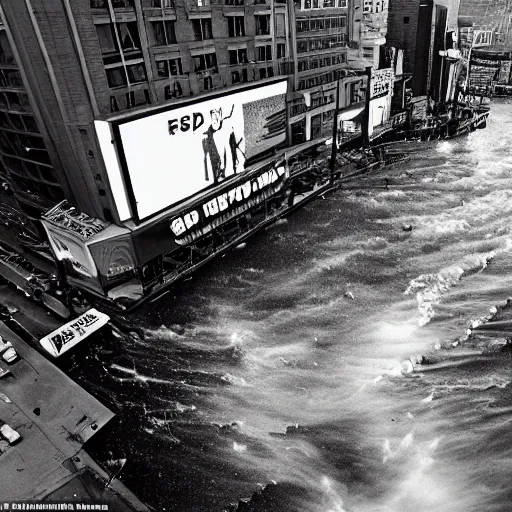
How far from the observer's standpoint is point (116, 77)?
79.0 ft

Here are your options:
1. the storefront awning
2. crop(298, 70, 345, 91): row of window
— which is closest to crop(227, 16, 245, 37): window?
crop(298, 70, 345, 91): row of window

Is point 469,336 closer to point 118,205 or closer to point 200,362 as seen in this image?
point 200,362

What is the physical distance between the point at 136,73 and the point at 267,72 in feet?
40.9

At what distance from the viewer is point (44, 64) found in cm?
2325

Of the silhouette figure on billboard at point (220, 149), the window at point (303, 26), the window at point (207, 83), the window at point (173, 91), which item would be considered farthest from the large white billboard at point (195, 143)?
the window at point (303, 26)

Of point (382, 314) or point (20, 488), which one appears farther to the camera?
point (382, 314)

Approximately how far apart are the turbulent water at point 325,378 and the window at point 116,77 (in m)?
13.8

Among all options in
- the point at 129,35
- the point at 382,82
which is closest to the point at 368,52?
the point at 382,82

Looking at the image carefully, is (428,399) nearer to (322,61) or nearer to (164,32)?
(164,32)

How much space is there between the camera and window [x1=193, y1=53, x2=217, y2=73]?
91.2 feet

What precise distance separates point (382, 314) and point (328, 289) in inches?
164

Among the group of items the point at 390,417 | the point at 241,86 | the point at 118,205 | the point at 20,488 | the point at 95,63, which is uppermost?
the point at 95,63

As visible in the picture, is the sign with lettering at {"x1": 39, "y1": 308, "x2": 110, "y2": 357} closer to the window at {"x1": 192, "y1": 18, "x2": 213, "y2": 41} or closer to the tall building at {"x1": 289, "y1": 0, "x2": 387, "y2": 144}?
the window at {"x1": 192, "y1": 18, "x2": 213, "y2": 41}

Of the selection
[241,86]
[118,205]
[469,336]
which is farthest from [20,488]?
[241,86]
